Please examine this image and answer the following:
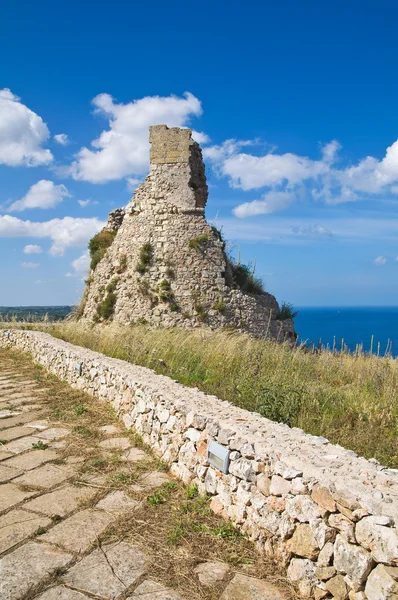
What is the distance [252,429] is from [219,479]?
501 mm

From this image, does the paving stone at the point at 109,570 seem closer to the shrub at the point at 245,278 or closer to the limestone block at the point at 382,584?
the limestone block at the point at 382,584

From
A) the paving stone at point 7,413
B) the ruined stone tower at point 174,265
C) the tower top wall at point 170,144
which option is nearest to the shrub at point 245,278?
the ruined stone tower at point 174,265

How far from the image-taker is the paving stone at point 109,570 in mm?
2758

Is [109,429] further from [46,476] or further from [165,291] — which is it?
[165,291]

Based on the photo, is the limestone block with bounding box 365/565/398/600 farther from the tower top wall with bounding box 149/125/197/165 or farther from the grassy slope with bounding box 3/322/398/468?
the tower top wall with bounding box 149/125/197/165

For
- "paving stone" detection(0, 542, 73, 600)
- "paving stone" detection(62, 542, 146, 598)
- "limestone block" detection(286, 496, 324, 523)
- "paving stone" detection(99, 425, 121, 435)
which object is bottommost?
"paving stone" detection(0, 542, 73, 600)

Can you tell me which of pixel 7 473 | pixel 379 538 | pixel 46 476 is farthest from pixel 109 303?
pixel 379 538

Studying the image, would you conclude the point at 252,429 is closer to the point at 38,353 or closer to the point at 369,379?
the point at 369,379

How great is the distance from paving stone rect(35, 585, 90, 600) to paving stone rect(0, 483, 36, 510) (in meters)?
1.24

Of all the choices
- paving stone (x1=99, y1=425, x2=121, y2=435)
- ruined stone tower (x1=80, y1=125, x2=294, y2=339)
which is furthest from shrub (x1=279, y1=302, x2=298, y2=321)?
paving stone (x1=99, y1=425, x2=121, y2=435)

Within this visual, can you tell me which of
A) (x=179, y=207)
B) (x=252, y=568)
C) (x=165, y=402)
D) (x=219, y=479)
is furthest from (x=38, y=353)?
(x=252, y=568)

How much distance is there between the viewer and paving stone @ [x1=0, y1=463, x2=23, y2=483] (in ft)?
14.3

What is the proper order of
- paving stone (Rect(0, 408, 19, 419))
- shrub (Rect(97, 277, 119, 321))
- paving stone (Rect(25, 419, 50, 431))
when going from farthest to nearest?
shrub (Rect(97, 277, 119, 321))
paving stone (Rect(0, 408, 19, 419))
paving stone (Rect(25, 419, 50, 431))

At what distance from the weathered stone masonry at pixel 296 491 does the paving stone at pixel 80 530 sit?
0.92m
